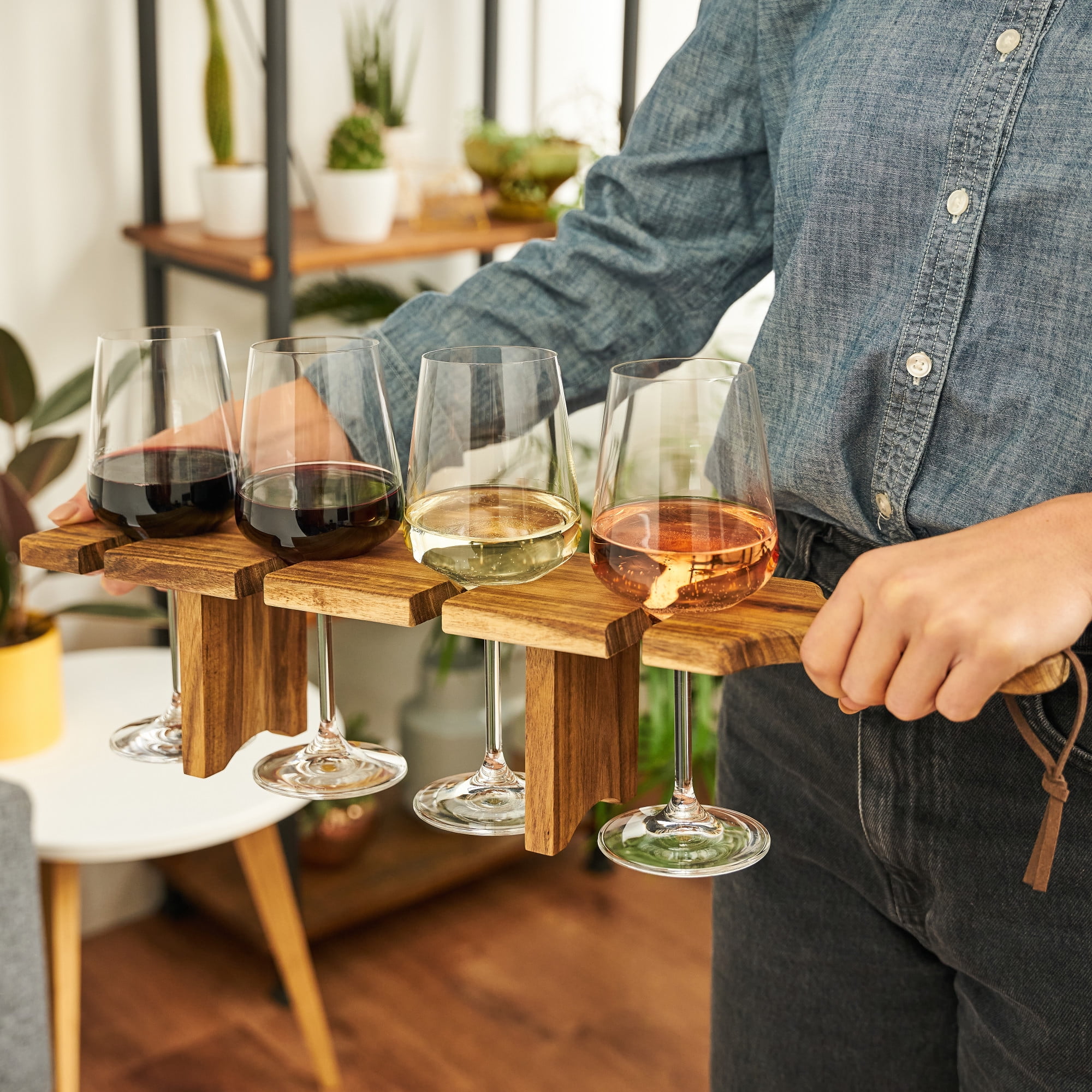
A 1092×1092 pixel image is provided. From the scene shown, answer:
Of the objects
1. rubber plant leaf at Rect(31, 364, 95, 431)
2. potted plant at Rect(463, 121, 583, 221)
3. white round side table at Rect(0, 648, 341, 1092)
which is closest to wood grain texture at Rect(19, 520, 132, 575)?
white round side table at Rect(0, 648, 341, 1092)

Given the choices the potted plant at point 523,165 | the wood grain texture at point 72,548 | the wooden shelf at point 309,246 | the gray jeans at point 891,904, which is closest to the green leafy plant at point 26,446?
the wooden shelf at point 309,246

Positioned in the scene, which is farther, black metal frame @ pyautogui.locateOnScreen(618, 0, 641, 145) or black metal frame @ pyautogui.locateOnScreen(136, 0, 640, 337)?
black metal frame @ pyautogui.locateOnScreen(618, 0, 641, 145)

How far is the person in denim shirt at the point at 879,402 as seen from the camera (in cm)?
70

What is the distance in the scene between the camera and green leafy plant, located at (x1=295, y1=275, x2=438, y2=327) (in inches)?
89.5

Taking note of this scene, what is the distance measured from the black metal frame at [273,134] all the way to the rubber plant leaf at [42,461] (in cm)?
34

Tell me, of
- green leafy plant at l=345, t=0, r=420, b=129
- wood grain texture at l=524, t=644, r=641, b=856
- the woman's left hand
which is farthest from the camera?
green leafy plant at l=345, t=0, r=420, b=129

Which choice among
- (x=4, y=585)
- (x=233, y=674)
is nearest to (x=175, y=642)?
(x=233, y=674)

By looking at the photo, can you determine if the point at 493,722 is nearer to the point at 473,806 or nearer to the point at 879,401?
the point at 473,806

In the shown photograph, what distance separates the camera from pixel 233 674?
0.75 metres

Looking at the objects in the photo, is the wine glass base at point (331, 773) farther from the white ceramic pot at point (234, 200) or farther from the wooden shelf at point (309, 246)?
the white ceramic pot at point (234, 200)

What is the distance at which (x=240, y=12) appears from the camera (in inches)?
84.2

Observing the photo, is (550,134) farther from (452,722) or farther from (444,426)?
(444,426)

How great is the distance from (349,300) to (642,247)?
1516mm

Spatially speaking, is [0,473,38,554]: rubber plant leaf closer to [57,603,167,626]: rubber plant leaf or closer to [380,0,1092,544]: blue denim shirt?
[57,603,167,626]: rubber plant leaf
